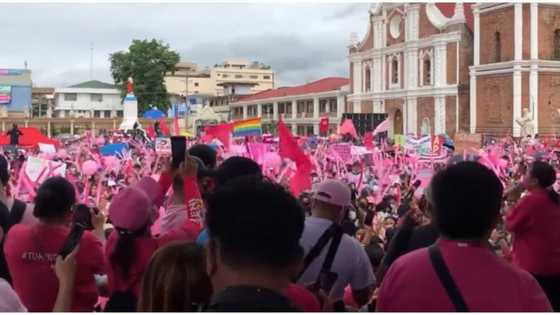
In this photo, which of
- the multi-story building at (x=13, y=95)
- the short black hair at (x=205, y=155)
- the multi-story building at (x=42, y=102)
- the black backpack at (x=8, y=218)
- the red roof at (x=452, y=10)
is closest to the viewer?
the black backpack at (x=8, y=218)

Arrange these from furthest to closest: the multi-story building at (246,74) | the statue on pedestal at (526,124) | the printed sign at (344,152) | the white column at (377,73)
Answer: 1. the multi-story building at (246,74)
2. the white column at (377,73)
3. the statue on pedestal at (526,124)
4. the printed sign at (344,152)

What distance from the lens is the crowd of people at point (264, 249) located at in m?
2.05

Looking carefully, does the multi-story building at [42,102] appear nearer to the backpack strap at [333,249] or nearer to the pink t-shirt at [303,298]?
the backpack strap at [333,249]

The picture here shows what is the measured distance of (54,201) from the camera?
3.59 metres

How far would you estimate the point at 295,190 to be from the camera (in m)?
8.49

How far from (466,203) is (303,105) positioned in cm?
5755

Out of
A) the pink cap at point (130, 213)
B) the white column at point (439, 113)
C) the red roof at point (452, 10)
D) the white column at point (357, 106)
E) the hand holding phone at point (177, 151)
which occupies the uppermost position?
the red roof at point (452, 10)

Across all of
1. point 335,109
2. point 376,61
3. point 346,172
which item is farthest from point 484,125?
point 346,172

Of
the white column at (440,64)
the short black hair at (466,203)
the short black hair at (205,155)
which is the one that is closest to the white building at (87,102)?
the white column at (440,64)

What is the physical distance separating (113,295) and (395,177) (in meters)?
9.61

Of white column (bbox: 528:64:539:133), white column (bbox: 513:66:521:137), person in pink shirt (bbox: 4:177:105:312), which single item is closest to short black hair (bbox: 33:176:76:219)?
person in pink shirt (bbox: 4:177:105:312)

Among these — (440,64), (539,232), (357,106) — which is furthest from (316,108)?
(539,232)

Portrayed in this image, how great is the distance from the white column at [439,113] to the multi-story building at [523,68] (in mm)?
3352

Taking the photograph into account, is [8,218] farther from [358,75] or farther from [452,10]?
[358,75]
